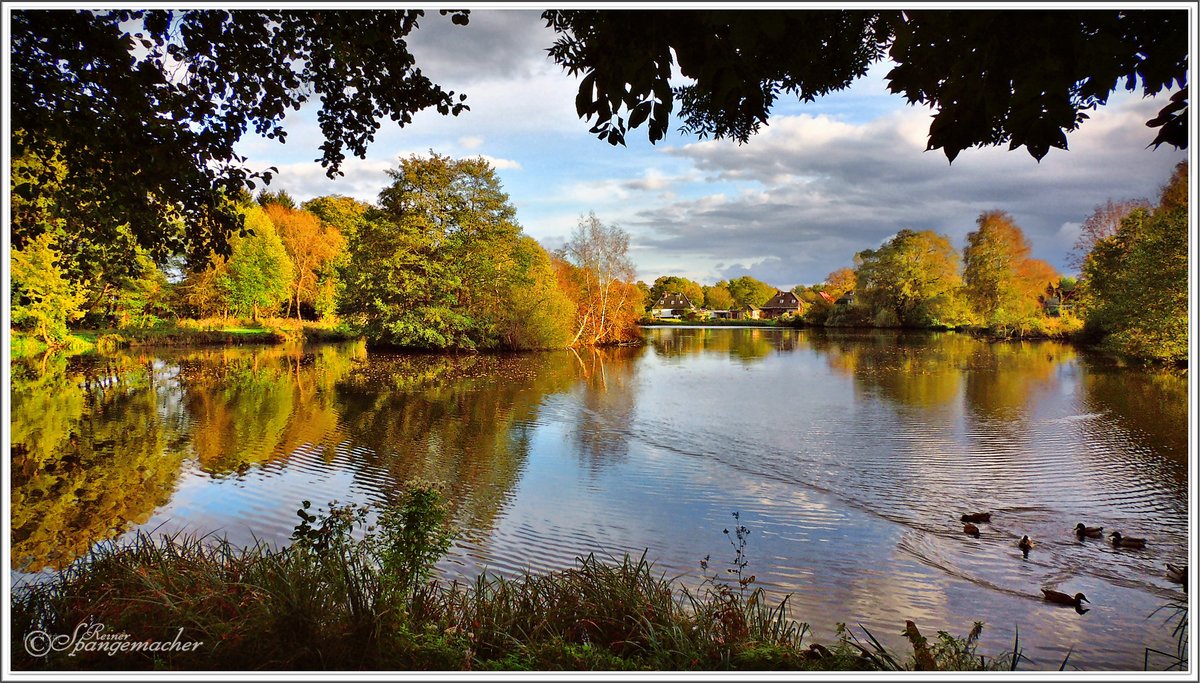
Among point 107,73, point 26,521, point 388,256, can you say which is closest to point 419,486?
point 107,73

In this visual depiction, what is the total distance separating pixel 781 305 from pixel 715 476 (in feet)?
265

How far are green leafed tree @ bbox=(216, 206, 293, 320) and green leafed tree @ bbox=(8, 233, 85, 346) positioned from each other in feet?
43.1

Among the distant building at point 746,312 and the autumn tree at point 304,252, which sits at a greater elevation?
the autumn tree at point 304,252

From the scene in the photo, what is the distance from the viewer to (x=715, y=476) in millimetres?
8219

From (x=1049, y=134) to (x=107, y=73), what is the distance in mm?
5234

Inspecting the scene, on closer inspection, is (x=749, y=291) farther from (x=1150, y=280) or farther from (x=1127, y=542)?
(x=1127, y=542)

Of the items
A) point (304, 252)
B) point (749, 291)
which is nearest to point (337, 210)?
point (304, 252)

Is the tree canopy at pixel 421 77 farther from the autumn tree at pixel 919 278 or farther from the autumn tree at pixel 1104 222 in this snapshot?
the autumn tree at pixel 919 278

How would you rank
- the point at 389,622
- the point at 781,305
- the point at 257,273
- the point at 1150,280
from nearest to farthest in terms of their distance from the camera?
the point at 389,622, the point at 1150,280, the point at 257,273, the point at 781,305

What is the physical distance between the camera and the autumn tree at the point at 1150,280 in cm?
1694

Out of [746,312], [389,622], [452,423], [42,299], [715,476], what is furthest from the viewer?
[746,312]

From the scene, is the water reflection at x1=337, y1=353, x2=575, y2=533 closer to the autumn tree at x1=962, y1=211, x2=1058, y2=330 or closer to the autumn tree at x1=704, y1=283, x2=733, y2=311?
the autumn tree at x1=962, y1=211, x2=1058, y2=330

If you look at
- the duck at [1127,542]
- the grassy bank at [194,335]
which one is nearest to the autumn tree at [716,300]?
the grassy bank at [194,335]

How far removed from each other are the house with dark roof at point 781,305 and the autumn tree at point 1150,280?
56092 millimetres
